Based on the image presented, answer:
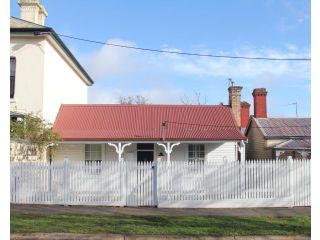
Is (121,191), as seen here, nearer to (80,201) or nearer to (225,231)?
(80,201)

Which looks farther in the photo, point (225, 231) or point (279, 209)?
point (279, 209)

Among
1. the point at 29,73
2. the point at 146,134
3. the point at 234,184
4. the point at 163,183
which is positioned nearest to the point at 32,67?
the point at 29,73

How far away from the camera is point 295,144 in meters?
24.3

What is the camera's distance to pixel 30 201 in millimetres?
14023

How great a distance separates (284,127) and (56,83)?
1433 centimetres

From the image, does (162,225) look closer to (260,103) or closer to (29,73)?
(29,73)

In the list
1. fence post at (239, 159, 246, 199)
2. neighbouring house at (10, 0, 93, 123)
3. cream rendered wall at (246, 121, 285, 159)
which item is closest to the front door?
fence post at (239, 159, 246, 199)

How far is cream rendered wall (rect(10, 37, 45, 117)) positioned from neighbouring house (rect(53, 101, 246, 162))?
99.0 inches

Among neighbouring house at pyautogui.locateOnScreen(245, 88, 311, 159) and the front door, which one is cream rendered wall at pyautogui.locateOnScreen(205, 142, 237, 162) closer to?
neighbouring house at pyautogui.locateOnScreen(245, 88, 311, 159)

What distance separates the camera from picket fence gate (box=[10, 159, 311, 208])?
542 inches

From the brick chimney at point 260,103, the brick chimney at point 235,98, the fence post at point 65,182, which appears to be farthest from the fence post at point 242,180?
the brick chimney at point 260,103
